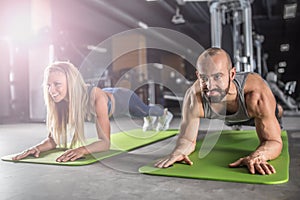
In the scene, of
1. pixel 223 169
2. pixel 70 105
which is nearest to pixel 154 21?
pixel 70 105

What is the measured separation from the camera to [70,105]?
1842 mm

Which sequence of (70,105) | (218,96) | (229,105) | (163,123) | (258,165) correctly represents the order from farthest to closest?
(163,123)
(70,105)
(229,105)
(218,96)
(258,165)

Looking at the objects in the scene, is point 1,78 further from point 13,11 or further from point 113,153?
point 113,153

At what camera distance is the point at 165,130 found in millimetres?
3275

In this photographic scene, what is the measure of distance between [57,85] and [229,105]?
3.32 feet

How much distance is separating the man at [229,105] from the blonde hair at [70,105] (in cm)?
59

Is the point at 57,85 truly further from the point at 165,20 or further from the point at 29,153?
the point at 165,20

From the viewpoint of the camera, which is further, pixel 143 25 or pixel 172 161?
pixel 143 25

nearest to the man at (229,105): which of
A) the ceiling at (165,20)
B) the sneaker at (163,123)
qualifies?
the sneaker at (163,123)

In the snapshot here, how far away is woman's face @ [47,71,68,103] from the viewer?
70.7 inches

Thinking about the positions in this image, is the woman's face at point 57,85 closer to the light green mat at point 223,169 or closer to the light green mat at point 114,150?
the light green mat at point 114,150

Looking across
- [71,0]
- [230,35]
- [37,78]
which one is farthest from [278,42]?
[37,78]

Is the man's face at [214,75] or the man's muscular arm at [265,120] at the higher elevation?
the man's face at [214,75]

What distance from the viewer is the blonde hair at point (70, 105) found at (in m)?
1.83
